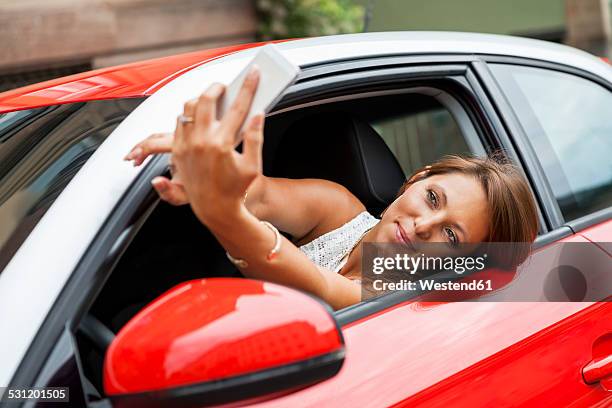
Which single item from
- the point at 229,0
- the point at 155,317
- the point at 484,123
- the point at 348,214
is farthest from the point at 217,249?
the point at 229,0

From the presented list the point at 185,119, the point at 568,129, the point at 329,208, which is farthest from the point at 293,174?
the point at 185,119

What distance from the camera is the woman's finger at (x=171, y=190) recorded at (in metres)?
1.42

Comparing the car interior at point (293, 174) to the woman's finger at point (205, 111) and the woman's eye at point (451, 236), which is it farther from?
the woman's finger at point (205, 111)

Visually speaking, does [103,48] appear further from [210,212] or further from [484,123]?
[210,212]

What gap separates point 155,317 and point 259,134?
0.31m

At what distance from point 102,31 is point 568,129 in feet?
21.0

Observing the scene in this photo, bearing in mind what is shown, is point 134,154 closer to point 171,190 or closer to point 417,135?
point 171,190

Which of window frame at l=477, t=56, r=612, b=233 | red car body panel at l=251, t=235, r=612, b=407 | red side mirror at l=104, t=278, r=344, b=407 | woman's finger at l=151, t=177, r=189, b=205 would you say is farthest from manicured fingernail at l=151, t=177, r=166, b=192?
window frame at l=477, t=56, r=612, b=233

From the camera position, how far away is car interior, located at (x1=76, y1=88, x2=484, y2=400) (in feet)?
6.41

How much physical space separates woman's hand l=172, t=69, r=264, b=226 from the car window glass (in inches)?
71.1

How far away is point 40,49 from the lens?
7.66 meters

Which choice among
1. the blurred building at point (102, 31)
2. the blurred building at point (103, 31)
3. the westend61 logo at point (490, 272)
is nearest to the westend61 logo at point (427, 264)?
the westend61 logo at point (490, 272)

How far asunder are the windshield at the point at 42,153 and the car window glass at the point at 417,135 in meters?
1.59

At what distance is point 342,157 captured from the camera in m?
2.64
